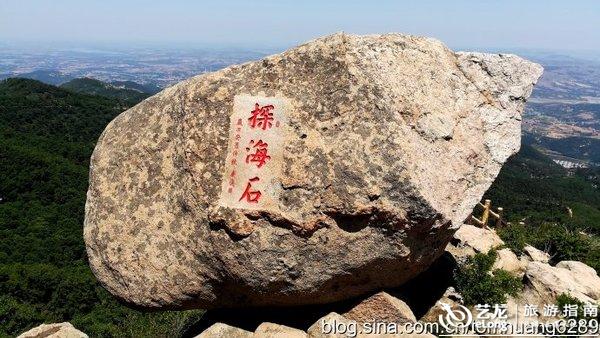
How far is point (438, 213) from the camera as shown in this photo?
638cm

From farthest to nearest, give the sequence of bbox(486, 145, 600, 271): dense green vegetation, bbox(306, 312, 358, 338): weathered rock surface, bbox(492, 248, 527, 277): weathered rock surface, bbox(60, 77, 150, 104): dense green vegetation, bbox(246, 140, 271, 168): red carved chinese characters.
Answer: bbox(60, 77, 150, 104): dense green vegetation → bbox(486, 145, 600, 271): dense green vegetation → bbox(492, 248, 527, 277): weathered rock surface → bbox(306, 312, 358, 338): weathered rock surface → bbox(246, 140, 271, 168): red carved chinese characters

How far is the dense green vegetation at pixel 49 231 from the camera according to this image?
885 inches

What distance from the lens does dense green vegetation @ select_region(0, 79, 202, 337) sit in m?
22.5

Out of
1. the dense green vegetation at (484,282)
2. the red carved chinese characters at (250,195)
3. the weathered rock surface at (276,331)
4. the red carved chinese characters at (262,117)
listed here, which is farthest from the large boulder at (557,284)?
the red carved chinese characters at (262,117)

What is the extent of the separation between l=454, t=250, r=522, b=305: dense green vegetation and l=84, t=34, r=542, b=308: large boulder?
1636mm

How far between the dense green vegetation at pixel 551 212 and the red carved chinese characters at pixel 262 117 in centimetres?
697

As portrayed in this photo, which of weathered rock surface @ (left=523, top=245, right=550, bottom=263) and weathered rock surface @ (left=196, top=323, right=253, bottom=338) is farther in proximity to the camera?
weathered rock surface @ (left=523, top=245, right=550, bottom=263)

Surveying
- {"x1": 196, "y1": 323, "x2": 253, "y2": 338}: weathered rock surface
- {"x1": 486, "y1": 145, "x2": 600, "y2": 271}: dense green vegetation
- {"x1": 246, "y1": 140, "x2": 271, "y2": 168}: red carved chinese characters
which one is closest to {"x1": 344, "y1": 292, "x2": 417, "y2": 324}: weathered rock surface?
{"x1": 196, "y1": 323, "x2": 253, "y2": 338}: weathered rock surface

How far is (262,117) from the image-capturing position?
704 cm

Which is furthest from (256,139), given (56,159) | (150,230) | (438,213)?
(56,159)

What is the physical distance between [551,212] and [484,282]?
128ft

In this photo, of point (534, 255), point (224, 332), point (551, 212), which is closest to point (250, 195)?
point (224, 332)

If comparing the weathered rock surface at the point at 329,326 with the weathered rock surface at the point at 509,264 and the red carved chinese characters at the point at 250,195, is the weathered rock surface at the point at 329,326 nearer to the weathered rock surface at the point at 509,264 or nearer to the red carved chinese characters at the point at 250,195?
the red carved chinese characters at the point at 250,195

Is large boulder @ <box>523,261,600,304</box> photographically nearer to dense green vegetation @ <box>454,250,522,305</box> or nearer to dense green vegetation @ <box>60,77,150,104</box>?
dense green vegetation @ <box>454,250,522,305</box>
